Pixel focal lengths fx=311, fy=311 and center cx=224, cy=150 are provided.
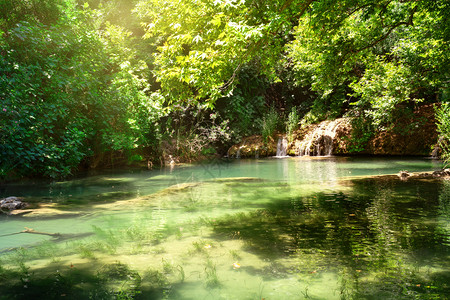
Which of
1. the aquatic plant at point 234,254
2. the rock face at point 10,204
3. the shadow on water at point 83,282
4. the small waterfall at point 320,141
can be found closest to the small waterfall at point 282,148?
the small waterfall at point 320,141

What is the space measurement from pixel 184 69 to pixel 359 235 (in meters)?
3.83

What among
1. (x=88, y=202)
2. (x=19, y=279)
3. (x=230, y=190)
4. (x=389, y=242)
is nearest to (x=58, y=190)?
(x=88, y=202)

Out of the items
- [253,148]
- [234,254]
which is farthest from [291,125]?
[234,254]

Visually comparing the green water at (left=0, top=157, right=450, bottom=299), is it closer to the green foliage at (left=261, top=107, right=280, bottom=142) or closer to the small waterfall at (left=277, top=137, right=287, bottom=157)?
the small waterfall at (left=277, top=137, right=287, bottom=157)

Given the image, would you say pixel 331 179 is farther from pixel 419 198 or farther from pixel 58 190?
pixel 58 190

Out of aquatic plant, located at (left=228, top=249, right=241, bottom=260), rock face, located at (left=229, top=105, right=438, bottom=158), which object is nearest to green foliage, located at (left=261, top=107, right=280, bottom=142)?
rock face, located at (left=229, top=105, right=438, bottom=158)

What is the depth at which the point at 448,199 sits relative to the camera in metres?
5.98

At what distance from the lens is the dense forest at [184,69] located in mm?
5785

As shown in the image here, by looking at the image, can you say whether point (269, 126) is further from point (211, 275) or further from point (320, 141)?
point (211, 275)

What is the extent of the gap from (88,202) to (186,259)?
174 inches

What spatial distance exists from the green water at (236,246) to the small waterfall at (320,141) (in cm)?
934

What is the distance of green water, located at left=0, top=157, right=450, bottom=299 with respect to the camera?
9.09 ft

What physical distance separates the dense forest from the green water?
7.64 feet

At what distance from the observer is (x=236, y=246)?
3857 mm
